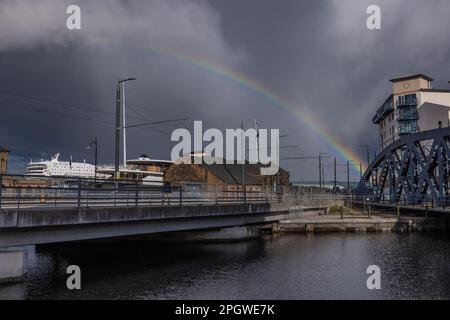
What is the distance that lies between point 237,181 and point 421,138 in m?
38.1

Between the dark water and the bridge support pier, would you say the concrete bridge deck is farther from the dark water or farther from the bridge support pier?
the dark water

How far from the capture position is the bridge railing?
71.0ft

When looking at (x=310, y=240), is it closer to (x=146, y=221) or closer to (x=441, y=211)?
(x=441, y=211)

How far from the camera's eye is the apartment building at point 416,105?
328 ft

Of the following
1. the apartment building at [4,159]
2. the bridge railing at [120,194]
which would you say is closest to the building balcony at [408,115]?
the bridge railing at [120,194]

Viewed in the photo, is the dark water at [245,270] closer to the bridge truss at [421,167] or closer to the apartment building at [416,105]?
the bridge truss at [421,167]

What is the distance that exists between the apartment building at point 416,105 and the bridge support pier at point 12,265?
3647 inches

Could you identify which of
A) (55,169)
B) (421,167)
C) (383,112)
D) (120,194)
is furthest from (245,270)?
(55,169)

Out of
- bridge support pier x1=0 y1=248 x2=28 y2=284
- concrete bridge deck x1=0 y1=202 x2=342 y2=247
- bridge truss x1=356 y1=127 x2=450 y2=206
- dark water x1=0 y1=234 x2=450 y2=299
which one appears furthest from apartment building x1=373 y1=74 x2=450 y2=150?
bridge support pier x1=0 y1=248 x2=28 y2=284

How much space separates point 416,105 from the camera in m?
103

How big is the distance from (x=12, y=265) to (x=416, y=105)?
328ft

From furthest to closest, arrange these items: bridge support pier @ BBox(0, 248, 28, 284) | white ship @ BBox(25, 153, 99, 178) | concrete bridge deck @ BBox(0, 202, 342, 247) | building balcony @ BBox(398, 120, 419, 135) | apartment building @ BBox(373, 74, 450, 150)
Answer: white ship @ BBox(25, 153, 99, 178), building balcony @ BBox(398, 120, 419, 135), apartment building @ BBox(373, 74, 450, 150), bridge support pier @ BBox(0, 248, 28, 284), concrete bridge deck @ BBox(0, 202, 342, 247)

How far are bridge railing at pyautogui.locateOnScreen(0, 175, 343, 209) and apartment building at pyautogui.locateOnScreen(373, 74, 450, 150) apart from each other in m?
41.9
